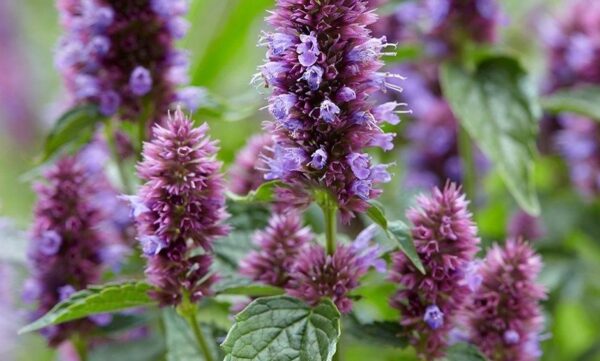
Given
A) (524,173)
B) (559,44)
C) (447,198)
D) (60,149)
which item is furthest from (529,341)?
(559,44)

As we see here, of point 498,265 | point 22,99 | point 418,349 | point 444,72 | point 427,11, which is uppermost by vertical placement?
point 22,99

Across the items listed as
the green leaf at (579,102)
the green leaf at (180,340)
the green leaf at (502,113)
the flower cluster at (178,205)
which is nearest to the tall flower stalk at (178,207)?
the flower cluster at (178,205)

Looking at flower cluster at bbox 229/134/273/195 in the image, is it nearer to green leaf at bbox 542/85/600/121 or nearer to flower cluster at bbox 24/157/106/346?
flower cluster at bbox 24/157/106/346

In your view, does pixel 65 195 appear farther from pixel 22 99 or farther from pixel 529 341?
pixel 22 99

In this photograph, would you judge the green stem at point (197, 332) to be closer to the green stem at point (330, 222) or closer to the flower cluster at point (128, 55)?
the green stem at point (330, 222)

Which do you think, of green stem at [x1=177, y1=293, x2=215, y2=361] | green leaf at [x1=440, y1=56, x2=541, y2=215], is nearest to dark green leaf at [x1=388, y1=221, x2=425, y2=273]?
green stem at [x1=177, y1=293, x2=215, y2=361]

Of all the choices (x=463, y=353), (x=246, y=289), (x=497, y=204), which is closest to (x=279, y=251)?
(x=246, y=289)

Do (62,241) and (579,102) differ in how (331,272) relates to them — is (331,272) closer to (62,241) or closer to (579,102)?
(62,241)
